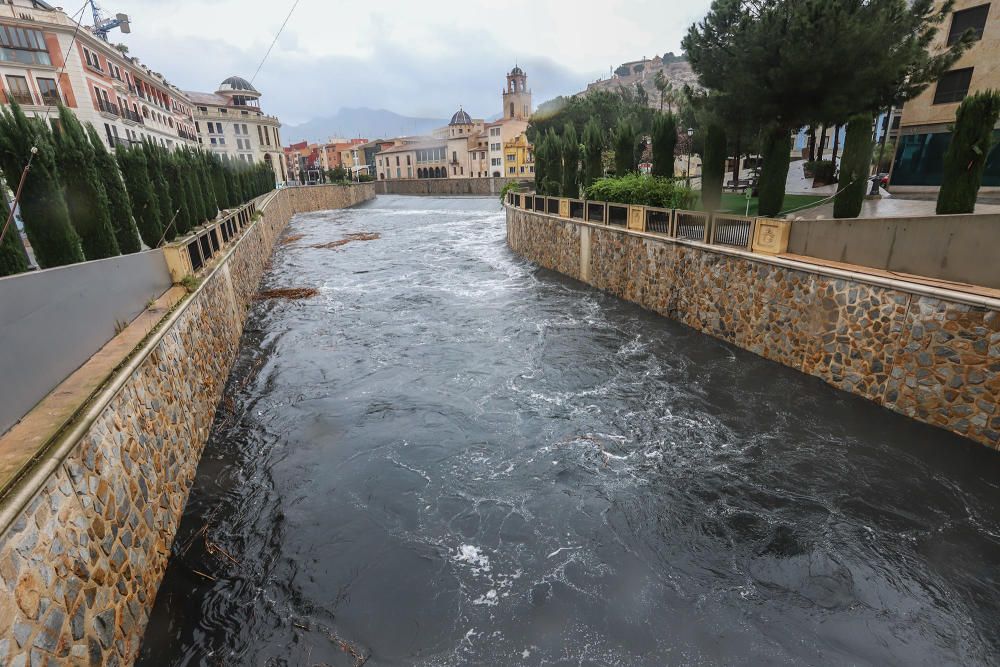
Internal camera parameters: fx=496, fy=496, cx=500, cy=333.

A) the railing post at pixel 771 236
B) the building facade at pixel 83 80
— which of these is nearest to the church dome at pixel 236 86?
the building facade at pixel 83 80

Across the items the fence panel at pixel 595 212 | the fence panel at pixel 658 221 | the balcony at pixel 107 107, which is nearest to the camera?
the fence panel at pixel 658 221

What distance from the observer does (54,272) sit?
566 centimetres

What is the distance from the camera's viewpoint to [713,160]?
18.1 metres

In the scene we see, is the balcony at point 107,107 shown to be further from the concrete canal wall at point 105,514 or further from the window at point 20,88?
the concrete canal wall at point 105,514

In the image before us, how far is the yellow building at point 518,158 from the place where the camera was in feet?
273

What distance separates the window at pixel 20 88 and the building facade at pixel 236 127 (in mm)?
36547

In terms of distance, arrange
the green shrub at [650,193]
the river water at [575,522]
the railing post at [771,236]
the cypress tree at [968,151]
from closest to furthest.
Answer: the river water at [575,522] → the cypress tree at [968,151] → the railing post at [771,236] → the green shrub at [650,193]

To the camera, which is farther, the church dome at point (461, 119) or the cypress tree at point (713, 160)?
the church dome at point (461, 119)

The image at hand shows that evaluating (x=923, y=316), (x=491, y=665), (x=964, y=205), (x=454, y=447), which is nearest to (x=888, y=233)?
(x=923, y=316)

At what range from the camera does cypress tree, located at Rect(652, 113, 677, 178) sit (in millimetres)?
20094

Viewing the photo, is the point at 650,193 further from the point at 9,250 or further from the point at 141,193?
the point at 9,250

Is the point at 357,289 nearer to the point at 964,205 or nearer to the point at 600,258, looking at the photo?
the point at 600,258

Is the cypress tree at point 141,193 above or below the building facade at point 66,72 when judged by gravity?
below

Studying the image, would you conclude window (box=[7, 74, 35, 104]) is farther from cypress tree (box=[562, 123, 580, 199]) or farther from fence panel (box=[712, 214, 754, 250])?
fence panel (box=[712, 214, 754, 250])
